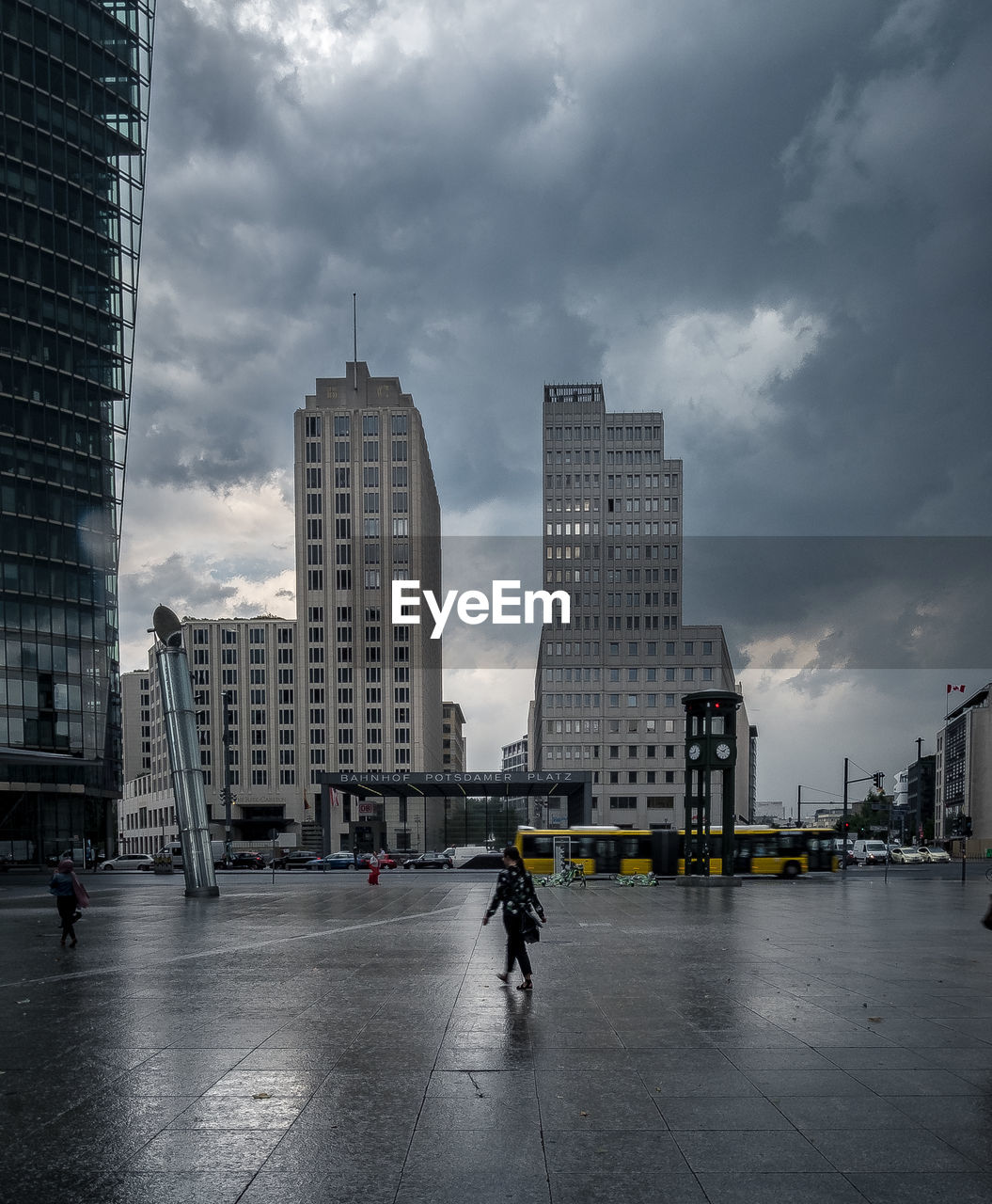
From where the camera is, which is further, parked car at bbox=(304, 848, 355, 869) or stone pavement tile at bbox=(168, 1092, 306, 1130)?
parked car at bbox=(304, 848, 355, 869)

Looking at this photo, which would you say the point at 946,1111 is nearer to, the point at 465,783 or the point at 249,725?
the point at 465,783

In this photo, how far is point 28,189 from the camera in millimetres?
77000

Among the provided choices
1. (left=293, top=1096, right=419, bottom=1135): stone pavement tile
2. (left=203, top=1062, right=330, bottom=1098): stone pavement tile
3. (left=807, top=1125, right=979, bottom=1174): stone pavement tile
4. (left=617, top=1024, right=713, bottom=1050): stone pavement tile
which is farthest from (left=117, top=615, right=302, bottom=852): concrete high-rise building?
(left=807, top=1125, right=979, bottom=1174): stone pavement tile

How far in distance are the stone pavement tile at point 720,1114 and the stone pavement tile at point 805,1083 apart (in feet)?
1.16

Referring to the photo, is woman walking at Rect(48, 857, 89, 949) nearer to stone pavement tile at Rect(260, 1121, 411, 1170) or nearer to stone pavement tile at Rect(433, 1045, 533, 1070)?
stone pavement tile at Rect(433, 1045, 533, 1070)

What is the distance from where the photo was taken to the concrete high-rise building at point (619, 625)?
12644 centimetres

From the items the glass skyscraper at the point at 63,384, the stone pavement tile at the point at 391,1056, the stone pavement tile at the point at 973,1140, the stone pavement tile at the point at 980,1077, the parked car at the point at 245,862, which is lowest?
the parked car at the point at 245,862

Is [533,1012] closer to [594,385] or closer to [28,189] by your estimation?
[28,189]

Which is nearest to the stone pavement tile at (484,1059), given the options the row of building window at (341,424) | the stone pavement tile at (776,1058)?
the stone pavement tile at (776,1058)

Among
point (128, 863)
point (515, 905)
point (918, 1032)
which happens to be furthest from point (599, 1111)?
point (128, 863)

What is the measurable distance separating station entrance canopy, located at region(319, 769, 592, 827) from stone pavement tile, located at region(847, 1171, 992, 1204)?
62.9m

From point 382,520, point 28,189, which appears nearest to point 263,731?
point 382,520

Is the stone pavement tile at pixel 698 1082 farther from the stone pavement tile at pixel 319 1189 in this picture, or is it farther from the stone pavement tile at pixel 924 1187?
the stone pavement tile at pixel 319 1189

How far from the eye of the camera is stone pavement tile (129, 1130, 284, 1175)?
6.42 m
